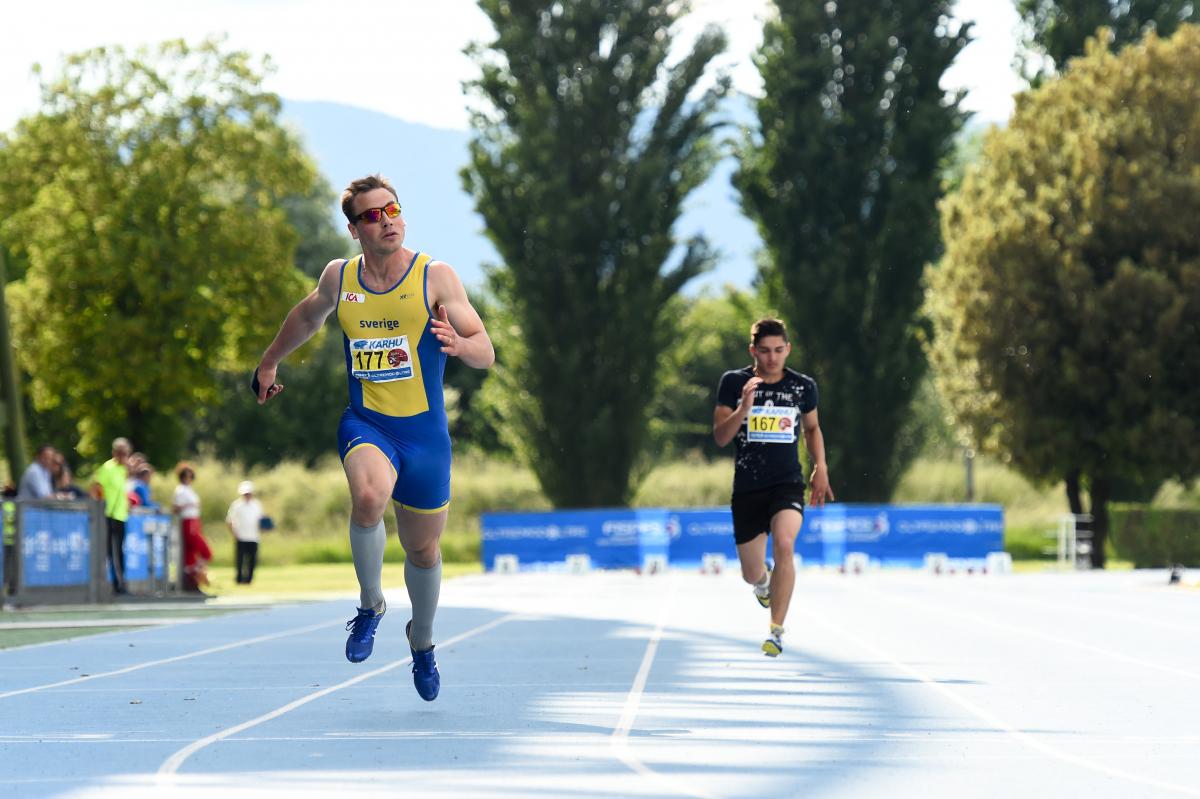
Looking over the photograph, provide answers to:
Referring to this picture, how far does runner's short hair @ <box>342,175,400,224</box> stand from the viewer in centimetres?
923

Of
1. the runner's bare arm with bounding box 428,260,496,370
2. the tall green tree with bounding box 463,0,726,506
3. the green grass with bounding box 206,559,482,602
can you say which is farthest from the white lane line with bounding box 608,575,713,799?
the tall green tree with bounding box 463,0,726,506

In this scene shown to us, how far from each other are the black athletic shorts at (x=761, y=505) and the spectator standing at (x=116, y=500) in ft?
41.2

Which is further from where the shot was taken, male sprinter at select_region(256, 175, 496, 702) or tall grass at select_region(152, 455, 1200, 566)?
tall grass at select_region(152, 455, 1200, 566)

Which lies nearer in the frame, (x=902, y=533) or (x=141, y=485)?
(x=141, y=485)

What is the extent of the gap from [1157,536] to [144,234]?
80.6 feet

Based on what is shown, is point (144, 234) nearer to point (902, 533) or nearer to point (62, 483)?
point (902, 533)

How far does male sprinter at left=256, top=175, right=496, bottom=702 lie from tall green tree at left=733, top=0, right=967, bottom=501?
142 feet

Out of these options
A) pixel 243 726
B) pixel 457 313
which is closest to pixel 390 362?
pixel 457 313

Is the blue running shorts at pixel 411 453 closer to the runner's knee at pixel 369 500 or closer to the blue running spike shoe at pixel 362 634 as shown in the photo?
the runner's knee at pixel 369 500

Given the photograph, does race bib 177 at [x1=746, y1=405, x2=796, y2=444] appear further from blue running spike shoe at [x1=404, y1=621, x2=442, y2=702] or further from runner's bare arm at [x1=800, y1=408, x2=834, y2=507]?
blue running spike shoe at [x1=404, y1=621, x2=442, y2=702]

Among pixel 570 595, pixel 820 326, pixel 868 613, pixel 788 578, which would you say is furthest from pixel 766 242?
pixel 788 578

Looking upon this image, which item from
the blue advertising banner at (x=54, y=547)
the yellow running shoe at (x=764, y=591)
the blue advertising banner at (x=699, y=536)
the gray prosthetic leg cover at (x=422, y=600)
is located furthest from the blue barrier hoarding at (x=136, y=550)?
the gray prosthetic leg cover at (x=422, y=600)

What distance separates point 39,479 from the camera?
76.2 ft

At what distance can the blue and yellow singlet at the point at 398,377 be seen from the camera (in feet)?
30.1
